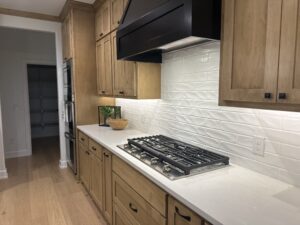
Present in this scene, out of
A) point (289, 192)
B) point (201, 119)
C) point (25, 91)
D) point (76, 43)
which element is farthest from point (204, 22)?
point (25, 91)

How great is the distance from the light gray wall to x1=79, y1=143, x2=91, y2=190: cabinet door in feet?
7.26

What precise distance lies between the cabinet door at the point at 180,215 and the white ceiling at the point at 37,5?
113 inches

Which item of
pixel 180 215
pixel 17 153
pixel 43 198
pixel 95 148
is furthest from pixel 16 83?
pixel 180 215

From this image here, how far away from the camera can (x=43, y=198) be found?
9.37ft

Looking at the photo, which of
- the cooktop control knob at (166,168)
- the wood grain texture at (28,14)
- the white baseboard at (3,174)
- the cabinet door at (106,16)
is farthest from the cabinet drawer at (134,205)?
the wood grain texture at (28,14)

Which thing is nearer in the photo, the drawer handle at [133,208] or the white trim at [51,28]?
the drawer handle at [133,208]

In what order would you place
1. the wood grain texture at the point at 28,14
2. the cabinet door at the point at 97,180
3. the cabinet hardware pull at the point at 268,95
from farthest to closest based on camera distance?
1. the wood grain texture at the point at 28,14
2. the cabinet door at the point at 97,180
3. the cabinet hardware pull at the point at 268,95

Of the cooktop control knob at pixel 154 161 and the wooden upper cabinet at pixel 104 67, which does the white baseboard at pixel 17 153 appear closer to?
the wooden upper cabinet at pixel 104 67

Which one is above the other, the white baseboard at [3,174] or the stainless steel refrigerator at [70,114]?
the stainless steel refrigerator at [70,114]

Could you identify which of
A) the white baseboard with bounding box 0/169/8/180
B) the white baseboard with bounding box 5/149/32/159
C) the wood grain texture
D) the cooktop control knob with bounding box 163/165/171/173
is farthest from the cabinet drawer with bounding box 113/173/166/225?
the white baseboard with bounding box 5/149/32/159

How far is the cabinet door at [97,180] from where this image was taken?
2.34 meters

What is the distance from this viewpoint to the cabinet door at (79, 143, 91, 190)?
277cm

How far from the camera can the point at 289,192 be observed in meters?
1.16

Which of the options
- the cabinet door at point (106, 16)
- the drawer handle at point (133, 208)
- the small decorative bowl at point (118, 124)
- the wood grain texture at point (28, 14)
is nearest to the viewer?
the drawer handle at point (133, 208)
